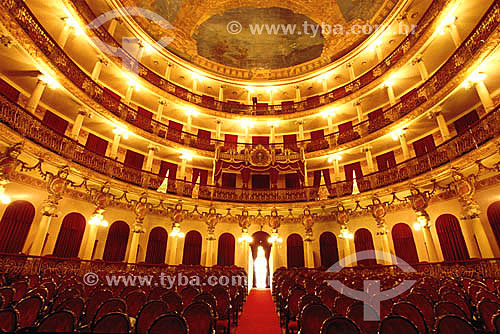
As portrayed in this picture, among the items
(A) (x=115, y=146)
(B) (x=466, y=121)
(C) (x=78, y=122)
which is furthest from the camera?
(A) (x=115, y=146)

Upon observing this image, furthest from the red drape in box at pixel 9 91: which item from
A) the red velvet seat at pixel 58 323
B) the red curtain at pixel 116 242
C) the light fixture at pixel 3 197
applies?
the red velvet seat at pixel 58 323

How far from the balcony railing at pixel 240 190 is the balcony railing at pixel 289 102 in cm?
746

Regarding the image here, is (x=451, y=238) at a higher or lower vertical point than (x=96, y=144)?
lower

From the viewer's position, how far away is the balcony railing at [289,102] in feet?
44.8

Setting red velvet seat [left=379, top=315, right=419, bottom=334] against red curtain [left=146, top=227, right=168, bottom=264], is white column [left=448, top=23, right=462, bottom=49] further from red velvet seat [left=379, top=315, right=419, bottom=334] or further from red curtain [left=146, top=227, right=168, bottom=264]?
red curtain [left=146, top=227, right=168, bottom=264]

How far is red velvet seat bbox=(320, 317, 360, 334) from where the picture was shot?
2.62 m

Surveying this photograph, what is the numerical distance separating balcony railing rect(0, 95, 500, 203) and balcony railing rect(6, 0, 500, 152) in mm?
3159

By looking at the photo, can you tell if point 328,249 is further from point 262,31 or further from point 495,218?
point 262,31

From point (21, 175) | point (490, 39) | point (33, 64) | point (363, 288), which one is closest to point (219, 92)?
point (33, 64)

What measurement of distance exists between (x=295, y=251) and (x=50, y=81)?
18.1 meters

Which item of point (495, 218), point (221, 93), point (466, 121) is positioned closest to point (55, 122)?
point (221, 93)

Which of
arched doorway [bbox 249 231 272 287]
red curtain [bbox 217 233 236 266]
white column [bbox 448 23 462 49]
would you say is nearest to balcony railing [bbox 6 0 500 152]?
white column [bbox 448 23 462 49]

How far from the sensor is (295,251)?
17297 mm

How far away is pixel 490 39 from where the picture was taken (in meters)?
9.12
